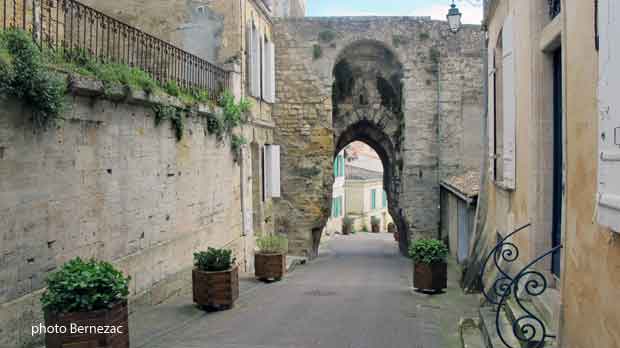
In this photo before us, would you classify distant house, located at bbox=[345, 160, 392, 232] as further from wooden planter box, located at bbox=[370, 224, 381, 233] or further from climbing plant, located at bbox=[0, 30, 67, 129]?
climbing plant, located at bbox=[0, 30, 67, 129]

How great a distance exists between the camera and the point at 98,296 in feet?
17.0

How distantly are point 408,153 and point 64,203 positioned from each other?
44.5ft

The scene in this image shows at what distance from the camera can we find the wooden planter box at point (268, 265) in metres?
12.4

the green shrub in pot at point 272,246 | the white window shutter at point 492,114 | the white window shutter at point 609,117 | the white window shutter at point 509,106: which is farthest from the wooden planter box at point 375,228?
the white window shutter at point 609,117

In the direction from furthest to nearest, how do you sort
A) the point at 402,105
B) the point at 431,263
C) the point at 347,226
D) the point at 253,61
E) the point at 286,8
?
1. the point at 347,226
2. the point at 286,8
3. the point at 402,105
4. the point at 253,61
5. the point at 431,263

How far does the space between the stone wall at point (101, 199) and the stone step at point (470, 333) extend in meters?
4.25

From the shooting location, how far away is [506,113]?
7625mm

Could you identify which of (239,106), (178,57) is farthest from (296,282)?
(178,57)

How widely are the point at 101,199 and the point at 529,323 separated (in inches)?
197

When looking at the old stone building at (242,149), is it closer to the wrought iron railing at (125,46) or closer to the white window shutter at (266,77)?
the white window shutter at (266,77)

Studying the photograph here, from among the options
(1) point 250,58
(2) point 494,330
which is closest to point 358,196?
(1) point 250,58

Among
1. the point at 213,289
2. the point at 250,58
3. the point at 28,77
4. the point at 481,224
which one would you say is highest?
the point at 250,58

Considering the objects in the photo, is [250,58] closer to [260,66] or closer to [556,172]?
[260,66]

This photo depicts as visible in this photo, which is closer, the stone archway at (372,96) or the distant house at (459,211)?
the distant house at (459,211)
